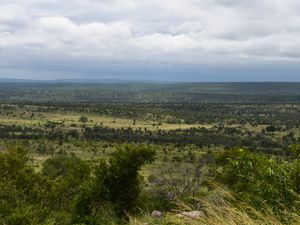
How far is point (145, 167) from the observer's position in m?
59.1

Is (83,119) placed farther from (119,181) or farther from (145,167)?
(119,181)

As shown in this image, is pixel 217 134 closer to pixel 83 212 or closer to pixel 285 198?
pixel 83 212

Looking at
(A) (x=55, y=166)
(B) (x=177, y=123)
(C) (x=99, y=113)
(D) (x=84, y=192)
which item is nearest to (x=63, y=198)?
(D) (x=84, y=192)

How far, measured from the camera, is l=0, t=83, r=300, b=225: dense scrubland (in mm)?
10555

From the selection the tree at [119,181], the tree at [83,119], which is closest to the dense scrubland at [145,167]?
the tree at [119,181]

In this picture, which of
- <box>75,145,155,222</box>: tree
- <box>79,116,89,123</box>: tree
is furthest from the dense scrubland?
<box>79,116,89,123</box>: tree

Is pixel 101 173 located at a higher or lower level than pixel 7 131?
higher

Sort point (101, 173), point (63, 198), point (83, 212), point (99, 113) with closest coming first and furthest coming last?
point (83, 212) < point (101, 173) < point (63, 198) < point (99, 113)

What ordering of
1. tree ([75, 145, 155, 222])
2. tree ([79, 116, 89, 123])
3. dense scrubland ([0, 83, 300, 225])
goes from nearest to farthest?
dense scrubland ([0, 83, 300, 225])
tree ([75, 145, 155, 222])
tree ([79, 116, 89, 123])

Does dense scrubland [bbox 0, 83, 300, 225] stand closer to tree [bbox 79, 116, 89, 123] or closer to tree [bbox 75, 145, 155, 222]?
tree [bbox 75, 145, 155, 222]

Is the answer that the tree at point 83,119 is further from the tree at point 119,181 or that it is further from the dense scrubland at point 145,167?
the tree at point 119,181

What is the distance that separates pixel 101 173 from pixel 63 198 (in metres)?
4.06

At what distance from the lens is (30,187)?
23.4 metres

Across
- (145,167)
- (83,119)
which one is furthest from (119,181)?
(83,119)
